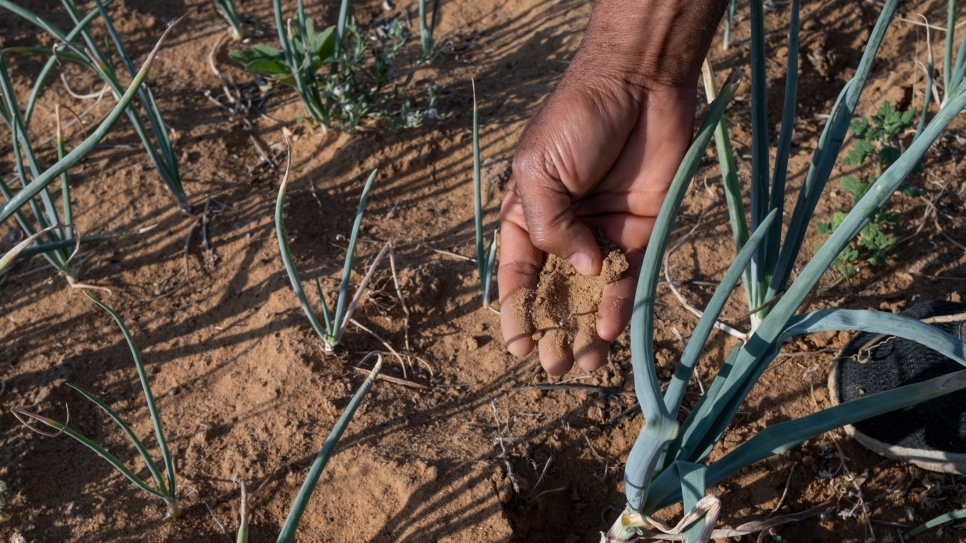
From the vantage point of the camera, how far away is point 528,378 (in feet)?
6.23

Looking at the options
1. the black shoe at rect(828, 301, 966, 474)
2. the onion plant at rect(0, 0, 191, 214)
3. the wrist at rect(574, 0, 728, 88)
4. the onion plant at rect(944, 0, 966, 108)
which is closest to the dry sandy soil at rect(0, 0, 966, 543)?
the black shoe at rect(828, 301, 966, 474)

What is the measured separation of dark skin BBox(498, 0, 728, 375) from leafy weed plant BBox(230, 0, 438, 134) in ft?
2.65

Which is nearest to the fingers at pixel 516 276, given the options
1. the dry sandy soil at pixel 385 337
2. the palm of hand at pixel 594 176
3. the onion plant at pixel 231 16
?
the palm of hand at pixel 594 176

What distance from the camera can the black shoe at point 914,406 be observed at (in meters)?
1.63

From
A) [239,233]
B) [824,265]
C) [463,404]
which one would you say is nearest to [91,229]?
[239,233]

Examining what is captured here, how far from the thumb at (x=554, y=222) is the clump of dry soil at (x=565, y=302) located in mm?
34

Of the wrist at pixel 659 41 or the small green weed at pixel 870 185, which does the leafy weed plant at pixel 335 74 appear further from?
the small green weed at pixel 870 185

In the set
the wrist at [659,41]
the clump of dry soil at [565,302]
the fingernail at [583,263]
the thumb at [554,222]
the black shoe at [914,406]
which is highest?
the wrist at [659,41]

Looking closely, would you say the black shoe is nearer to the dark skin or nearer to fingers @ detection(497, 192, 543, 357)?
the dark skin

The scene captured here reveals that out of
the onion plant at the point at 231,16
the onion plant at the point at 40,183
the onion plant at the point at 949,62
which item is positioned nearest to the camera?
the onion plant at the point at 40,183

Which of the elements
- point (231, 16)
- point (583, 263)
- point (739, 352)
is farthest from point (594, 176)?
point (231, 16)

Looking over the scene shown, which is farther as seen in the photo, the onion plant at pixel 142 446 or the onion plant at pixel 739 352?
the onion plant at pixel 142 446

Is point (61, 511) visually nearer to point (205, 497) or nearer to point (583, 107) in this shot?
point (205, 497)

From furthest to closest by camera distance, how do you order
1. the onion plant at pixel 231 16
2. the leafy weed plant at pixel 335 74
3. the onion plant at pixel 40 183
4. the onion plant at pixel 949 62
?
1. the onion plant at pixel 231 16
2. the leafy weed plant at pixel 335 74
3. the onion plant at pixel 949 62
4. the onion plant at pixel 40 183
